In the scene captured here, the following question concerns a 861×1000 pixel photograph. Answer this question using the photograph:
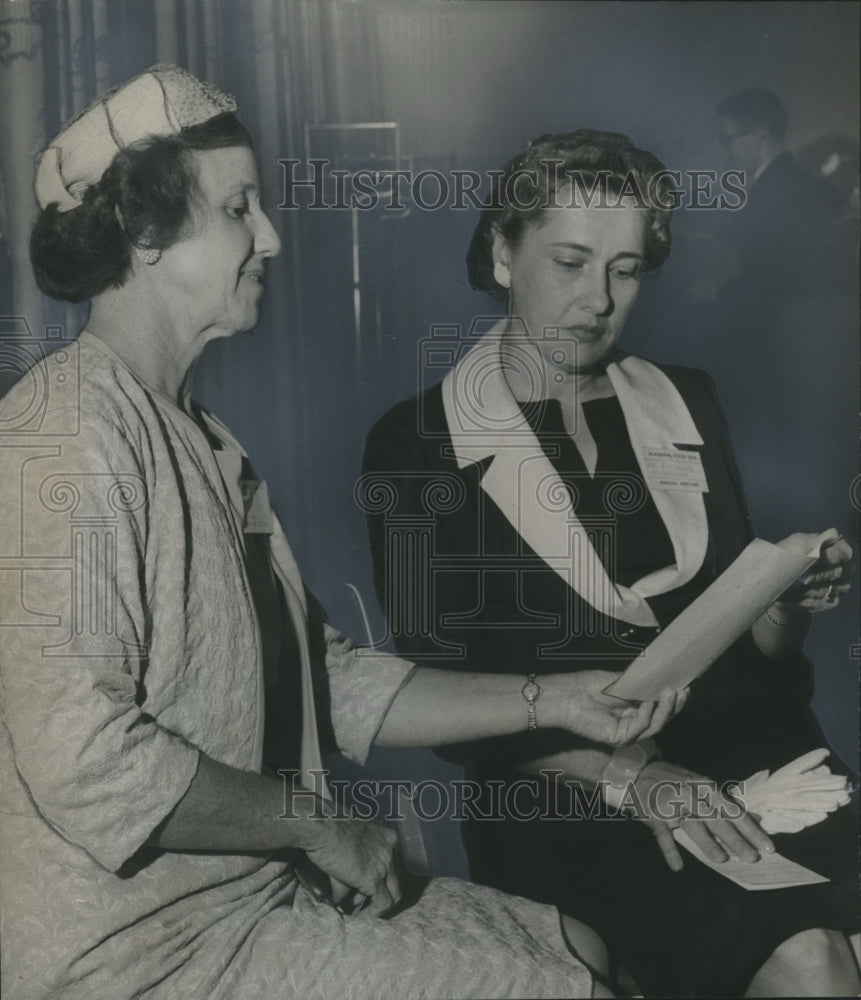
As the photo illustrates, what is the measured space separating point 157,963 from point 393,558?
0.71 meters

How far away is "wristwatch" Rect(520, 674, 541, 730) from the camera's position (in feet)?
6.25

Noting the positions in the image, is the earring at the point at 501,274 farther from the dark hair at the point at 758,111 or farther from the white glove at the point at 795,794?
the white glove at the point at 795,794

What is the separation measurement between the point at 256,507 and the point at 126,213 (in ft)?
1.65

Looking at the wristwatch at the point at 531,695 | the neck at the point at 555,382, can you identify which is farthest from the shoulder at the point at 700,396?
the wristwatch at the point at 531,695

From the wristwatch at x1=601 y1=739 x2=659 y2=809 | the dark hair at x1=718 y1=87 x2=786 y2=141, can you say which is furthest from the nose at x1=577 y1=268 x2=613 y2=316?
the wristwatch at x1=601 y1=739 x2=659 y2=809

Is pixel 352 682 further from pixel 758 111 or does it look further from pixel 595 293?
pixel 758 111

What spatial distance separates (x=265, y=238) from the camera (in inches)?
73.0

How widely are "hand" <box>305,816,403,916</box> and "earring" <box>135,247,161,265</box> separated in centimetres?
92

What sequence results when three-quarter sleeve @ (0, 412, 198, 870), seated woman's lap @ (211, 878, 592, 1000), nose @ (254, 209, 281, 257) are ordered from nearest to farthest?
1. three-quarter sleeve @ (0, 412, 198, 870)
2. seated woman's lap @ (211, 878, 592, 1000)
3. nose @ (254, 209, 281, 257)

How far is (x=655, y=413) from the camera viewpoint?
1979mm

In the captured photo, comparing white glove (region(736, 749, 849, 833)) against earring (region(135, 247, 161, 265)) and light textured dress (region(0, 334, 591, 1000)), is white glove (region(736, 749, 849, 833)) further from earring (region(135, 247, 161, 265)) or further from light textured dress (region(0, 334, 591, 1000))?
earring (region(135, 247, 161, 265))

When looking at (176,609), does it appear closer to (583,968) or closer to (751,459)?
(583,968)

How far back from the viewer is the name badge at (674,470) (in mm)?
1959

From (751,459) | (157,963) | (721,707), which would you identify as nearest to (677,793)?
(721,707)
